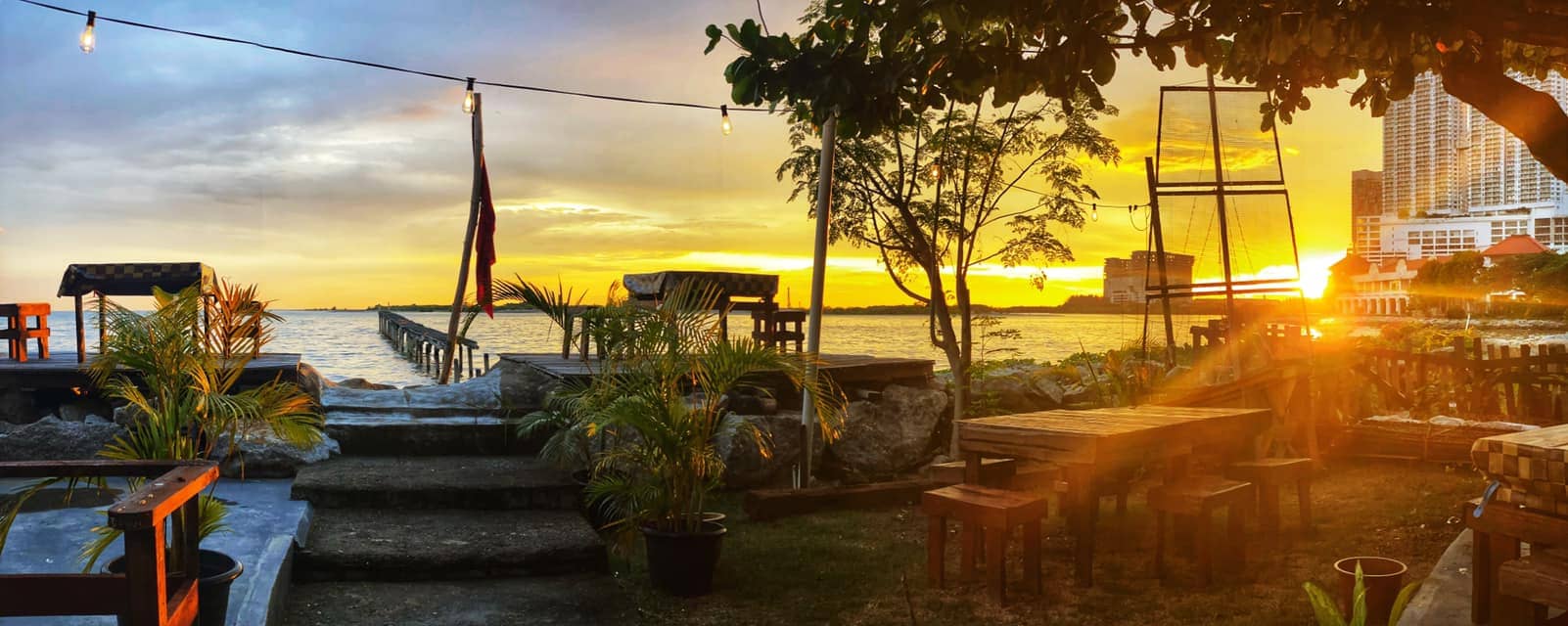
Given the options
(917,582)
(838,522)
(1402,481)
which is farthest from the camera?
(1402,481)

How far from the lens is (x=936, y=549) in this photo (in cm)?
536

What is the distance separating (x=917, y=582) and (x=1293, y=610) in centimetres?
174

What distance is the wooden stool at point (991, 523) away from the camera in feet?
16.3

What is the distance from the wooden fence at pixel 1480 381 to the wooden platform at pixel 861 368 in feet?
13.5

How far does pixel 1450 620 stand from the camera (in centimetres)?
391

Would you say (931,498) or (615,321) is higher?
(615,321)

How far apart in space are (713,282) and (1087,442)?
5029 millimetres

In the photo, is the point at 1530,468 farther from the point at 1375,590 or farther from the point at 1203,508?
the point at 1203,508

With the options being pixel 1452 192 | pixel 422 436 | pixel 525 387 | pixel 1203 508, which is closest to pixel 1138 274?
pixel 1203 508

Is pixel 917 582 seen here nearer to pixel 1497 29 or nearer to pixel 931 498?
pixel 931 498

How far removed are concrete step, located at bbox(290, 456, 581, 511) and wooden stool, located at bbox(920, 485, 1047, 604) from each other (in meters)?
2.54

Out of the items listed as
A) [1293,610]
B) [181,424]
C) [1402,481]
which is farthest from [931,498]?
[1402,481]

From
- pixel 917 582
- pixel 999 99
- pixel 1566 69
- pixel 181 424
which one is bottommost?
pixel 917 582

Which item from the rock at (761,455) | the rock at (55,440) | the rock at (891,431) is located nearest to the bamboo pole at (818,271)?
the rock at (761,455)
